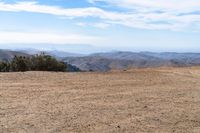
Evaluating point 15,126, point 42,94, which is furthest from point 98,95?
point 15,126

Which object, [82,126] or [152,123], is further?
[152,123]

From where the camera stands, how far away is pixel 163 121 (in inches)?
452

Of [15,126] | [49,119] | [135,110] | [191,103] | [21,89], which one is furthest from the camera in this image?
[21,89]

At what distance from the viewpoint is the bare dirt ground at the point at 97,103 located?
1063 cm

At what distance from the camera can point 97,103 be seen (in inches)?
539

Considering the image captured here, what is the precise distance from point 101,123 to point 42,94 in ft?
15.3

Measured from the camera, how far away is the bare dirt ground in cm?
1063

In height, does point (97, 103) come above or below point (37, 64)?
below

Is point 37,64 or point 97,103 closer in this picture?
point 97,103

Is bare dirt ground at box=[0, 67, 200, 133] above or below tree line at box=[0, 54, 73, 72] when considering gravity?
below

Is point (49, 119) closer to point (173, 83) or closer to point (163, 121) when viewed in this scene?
point (163, 121)

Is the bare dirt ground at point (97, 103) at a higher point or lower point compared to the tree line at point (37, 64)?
lower

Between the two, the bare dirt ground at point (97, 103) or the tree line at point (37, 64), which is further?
the tree line at point (37, 64)

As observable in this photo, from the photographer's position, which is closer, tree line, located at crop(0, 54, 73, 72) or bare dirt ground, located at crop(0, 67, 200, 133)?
bare dirt ground, located at crop(0, 67, 200, 133)
